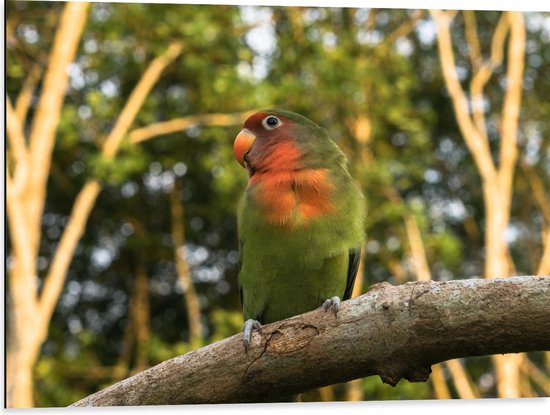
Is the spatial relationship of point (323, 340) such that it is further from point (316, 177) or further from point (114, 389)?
point (316, 177)

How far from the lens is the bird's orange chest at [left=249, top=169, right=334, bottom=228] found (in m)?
2.65

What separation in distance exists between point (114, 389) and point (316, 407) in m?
1.38

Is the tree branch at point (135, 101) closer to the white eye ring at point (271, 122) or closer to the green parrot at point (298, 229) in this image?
the white eye ring at point (271, 122)

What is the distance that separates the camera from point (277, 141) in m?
2.89

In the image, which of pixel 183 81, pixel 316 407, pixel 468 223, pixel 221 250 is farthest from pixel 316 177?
pixel 183 81

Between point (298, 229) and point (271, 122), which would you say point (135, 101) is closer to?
point (271, 122)

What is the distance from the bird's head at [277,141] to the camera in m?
2.81

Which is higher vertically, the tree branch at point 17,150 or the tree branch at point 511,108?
the tree branch at point 17,150

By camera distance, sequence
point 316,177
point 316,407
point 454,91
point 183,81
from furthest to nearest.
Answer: point 183,81, point 454,91, point 316,407, point 316,177

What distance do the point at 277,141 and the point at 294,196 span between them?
29 cm

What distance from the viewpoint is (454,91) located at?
14.6ft

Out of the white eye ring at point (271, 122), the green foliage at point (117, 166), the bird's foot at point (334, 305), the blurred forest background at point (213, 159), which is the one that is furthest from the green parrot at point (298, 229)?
the green foliage at point (117, 166)

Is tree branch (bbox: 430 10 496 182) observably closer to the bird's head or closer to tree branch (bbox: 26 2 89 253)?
the bird's head

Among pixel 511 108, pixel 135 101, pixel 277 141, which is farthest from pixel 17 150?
pixel 511 108
